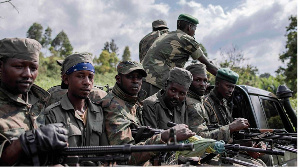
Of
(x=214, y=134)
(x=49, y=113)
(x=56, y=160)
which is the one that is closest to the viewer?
(x=56, y=160)

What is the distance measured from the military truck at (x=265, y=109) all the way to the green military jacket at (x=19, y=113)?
12.9 ft

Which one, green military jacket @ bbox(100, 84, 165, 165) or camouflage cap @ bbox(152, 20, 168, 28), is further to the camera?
camouflage cap @ bbox(152, 20, 168, 28)

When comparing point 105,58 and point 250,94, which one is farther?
point 105,58

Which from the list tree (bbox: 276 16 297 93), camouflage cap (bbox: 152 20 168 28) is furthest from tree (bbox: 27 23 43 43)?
camouflage cap (bbox: 152 20 168 28)

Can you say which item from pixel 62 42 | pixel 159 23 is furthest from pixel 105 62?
pixel 159 23

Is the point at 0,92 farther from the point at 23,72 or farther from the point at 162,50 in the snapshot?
the point at 162,50

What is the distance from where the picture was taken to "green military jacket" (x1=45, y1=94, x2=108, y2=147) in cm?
307

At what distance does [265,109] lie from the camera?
646cm

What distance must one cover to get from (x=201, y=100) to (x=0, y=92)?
3147mm

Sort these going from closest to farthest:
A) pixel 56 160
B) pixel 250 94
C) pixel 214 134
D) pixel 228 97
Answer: pixel 56 160
pixel 214 134
pixel 228 97
pixel 250 94

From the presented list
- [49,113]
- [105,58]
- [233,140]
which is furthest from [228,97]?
[105,58]

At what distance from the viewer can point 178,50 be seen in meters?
5.37

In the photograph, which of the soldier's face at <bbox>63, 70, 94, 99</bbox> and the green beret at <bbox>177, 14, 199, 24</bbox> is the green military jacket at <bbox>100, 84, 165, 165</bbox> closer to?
the soldier's face at <bbox>63, 70, 94, 99</bbox>

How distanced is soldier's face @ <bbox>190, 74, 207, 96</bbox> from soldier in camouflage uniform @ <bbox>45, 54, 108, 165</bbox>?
2205mm
